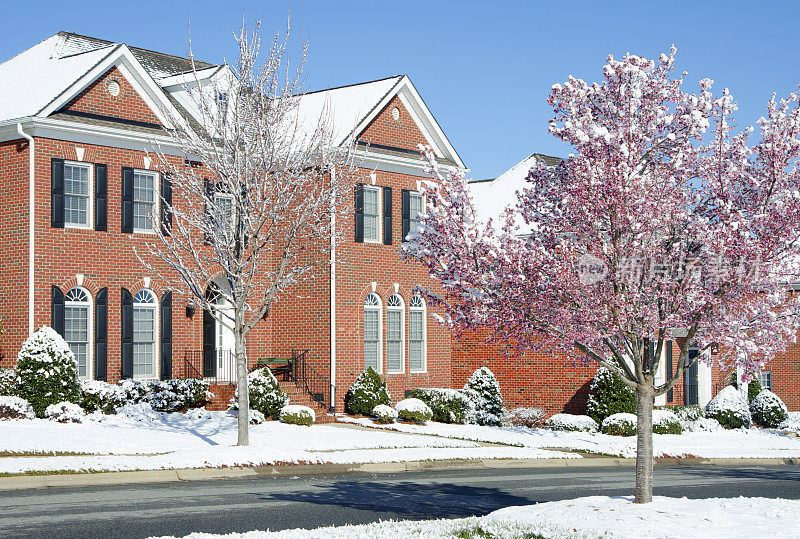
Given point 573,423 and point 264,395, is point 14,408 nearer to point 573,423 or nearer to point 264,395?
point 264,395

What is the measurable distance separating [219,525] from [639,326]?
5632 millimetres

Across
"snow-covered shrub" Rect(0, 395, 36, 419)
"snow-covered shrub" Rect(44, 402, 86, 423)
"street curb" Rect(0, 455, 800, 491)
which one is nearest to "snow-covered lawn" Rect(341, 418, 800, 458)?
"street curb" Rect(0, 455, 800, 491)

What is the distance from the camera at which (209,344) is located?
94.3 ft

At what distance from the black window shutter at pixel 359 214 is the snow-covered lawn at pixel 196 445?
685 cm

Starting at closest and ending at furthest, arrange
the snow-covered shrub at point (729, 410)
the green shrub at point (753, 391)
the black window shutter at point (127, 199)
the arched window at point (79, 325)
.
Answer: the arched window at point (79, 325), the black window shutter at point (127, 199), the snow-covered shrub at point (729, 410), the green shrub at point (753, 391)

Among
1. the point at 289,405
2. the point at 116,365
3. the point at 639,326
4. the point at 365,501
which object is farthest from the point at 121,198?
the point at 639,326

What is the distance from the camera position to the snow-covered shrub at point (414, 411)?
27.2 meters

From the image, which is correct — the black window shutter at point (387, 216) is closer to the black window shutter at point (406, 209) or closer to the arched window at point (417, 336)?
the black window shutter at point (406, 209)

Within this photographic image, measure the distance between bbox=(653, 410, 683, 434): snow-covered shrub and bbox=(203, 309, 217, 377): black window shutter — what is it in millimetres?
→ 13768

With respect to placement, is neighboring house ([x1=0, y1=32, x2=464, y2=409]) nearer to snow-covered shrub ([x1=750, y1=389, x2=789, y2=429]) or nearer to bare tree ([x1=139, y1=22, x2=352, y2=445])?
bare tree ([x1=139, y1=22, x2=352, y2=445])

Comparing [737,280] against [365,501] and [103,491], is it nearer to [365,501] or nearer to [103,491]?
[365,501]

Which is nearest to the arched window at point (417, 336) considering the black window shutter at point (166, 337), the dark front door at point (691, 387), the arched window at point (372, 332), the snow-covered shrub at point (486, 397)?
the arched window at point (372, 332)

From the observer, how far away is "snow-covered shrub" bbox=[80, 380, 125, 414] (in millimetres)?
23000

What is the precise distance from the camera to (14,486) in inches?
575
